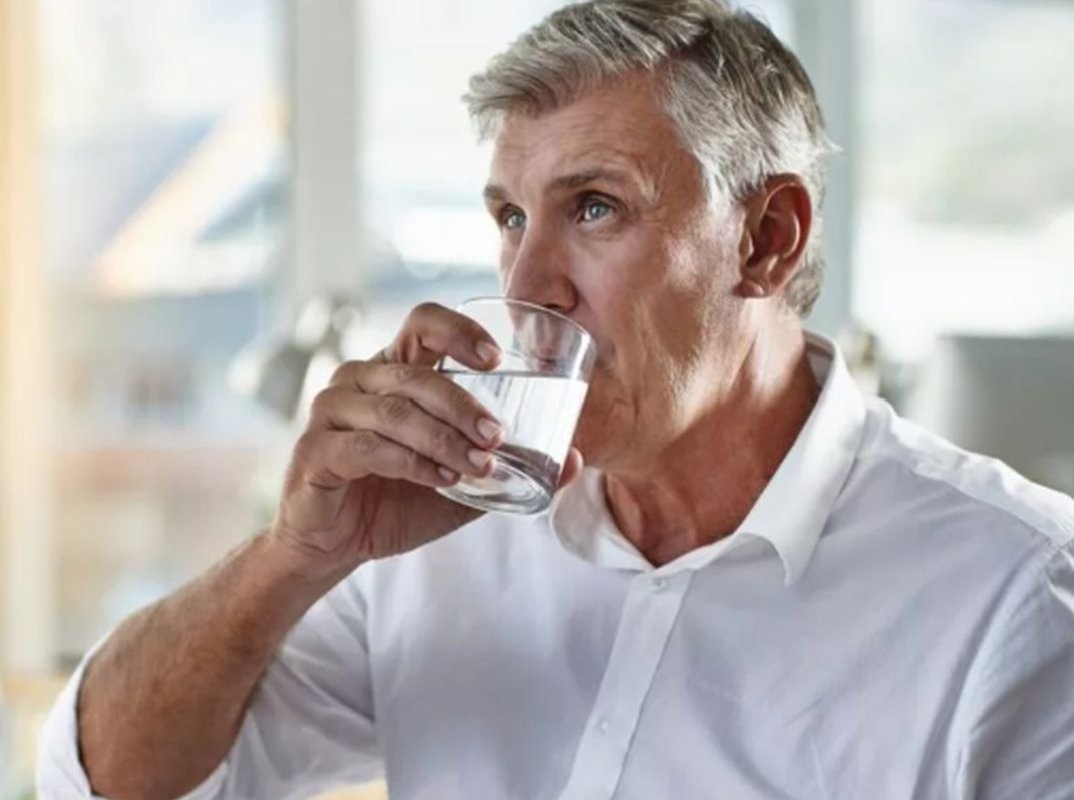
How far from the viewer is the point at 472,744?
1431mm

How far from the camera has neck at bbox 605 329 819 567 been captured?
1.43m

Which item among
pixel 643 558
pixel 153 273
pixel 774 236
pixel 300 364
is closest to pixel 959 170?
pixel 300 364

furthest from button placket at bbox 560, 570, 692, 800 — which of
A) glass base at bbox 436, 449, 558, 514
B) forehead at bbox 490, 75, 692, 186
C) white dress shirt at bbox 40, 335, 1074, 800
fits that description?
forehead at bbox 490, 75, 692, 186

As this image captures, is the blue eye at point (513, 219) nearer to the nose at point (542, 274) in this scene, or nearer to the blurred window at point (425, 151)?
the nose at point (542, 274)

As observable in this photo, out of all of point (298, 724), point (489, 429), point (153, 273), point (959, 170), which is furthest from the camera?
point (959, 170)

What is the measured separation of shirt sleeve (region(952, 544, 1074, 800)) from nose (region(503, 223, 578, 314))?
401 millimetres

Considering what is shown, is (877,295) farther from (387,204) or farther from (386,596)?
(386,596)

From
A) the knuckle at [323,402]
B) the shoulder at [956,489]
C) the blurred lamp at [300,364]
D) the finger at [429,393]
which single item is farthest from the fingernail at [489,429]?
the blurred lamp at [300,364]

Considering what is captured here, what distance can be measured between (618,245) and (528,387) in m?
0.23

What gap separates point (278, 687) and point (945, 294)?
2.24m

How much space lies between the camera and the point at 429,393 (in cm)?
119

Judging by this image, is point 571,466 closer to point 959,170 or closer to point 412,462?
point 412,462

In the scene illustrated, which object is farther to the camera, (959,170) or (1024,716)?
(959,170)

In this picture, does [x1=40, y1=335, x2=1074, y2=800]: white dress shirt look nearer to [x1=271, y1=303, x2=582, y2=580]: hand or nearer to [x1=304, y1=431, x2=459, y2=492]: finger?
[x1=271, y1=303, x2=582, y2=580]: hand
